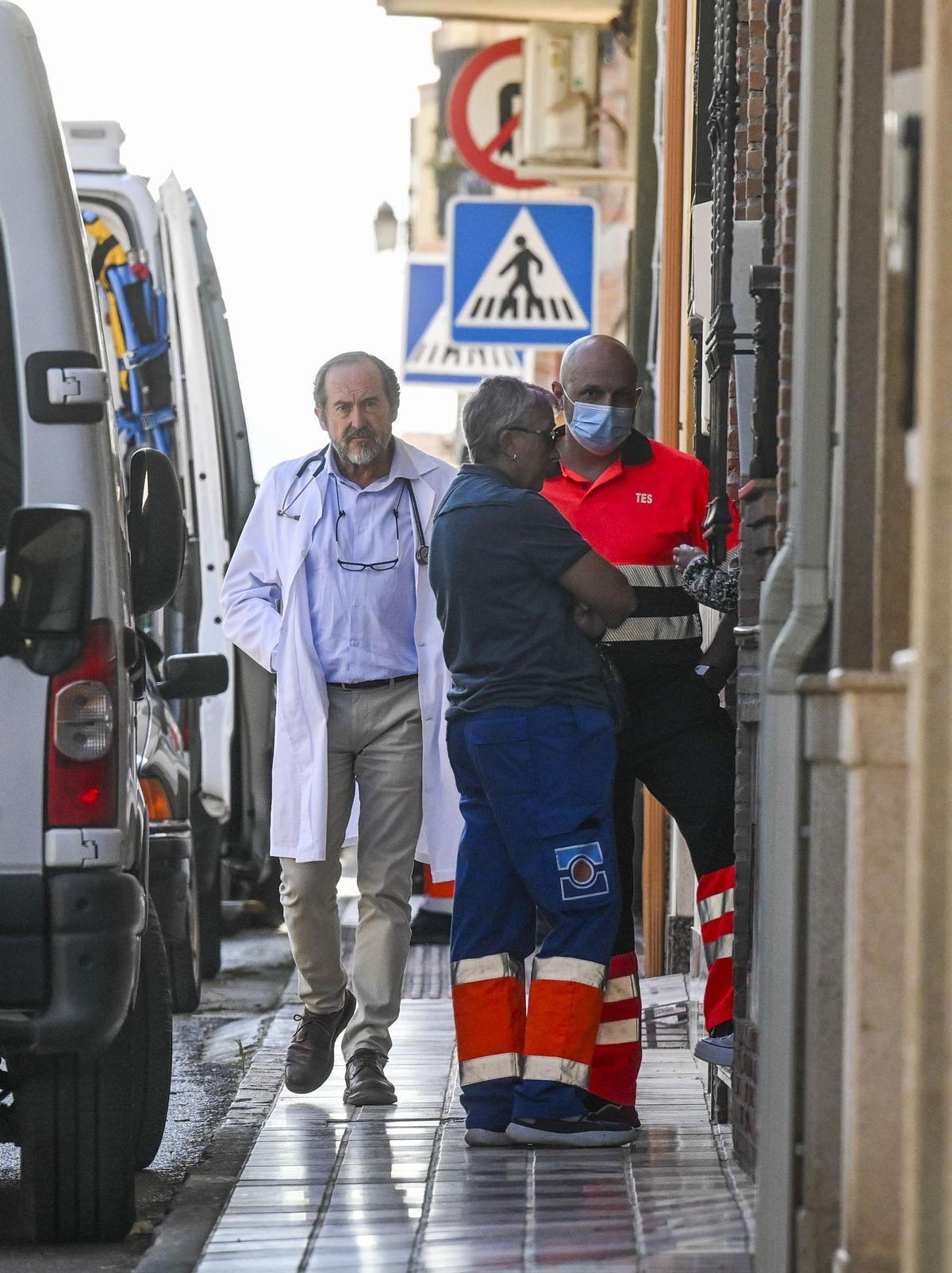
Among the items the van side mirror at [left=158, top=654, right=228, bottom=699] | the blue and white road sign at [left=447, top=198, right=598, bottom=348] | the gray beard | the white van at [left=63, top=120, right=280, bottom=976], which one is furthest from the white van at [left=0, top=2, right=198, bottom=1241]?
the blue and white road sign at [left=447, top=198, right=598, bottom=348]

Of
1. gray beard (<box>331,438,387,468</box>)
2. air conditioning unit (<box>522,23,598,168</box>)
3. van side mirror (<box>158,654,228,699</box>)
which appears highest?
air conditioning unit (<box>522,23,598,168</box>)

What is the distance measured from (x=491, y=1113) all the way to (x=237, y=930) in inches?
225

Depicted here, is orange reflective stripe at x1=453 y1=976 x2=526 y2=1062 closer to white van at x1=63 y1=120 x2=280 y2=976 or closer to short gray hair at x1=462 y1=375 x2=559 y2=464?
short gray hair at x1=462 y1=375 x2=559 y2=464

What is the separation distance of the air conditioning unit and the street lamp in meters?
15.4

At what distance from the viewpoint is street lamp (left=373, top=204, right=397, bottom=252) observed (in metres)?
28.7

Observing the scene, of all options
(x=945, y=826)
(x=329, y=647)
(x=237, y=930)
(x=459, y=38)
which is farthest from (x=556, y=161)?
(x=459, y=38)

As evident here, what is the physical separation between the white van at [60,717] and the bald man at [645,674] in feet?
4.90

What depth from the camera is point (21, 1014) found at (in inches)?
179

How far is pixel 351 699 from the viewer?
6.70 metres

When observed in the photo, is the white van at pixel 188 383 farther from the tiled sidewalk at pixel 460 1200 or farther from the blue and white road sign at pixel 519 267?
the tiled sidewalk at pixel 460 1200

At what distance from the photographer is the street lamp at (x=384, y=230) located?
28719 mm

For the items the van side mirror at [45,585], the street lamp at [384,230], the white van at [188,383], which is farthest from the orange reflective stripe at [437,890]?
the street lamp at [384,230]

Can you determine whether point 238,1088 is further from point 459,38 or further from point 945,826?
point 459,38

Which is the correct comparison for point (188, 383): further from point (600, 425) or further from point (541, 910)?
point (541, 910)
